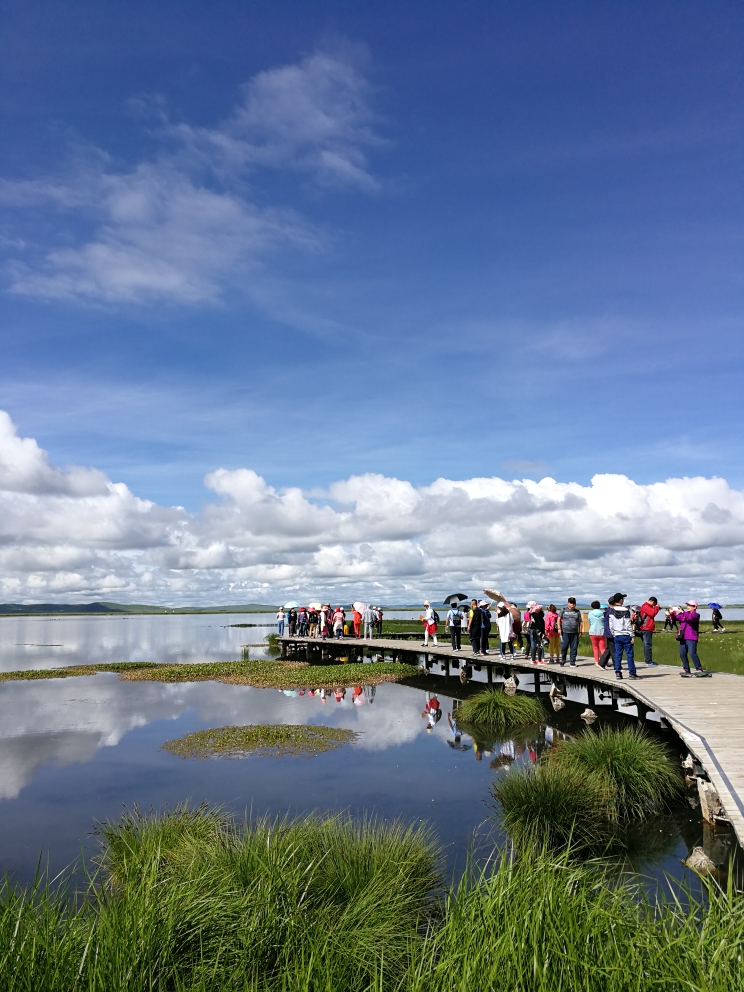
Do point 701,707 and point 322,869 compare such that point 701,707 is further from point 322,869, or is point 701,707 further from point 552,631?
point 322,869

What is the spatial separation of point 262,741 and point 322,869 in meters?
11.7

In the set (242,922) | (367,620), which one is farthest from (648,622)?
(367,620)

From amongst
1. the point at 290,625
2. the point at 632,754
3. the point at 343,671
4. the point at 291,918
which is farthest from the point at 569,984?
the point at 290,625

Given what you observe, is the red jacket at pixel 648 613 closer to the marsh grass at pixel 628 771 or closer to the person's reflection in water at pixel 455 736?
the person's reflection in water at pixel 455 736

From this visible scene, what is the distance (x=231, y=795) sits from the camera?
44.9 feet

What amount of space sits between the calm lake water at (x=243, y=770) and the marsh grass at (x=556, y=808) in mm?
663

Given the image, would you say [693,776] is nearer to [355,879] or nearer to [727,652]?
[355,879]

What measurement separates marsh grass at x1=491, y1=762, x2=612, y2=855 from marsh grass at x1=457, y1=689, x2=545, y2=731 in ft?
28.2

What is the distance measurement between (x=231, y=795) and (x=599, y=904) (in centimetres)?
1038

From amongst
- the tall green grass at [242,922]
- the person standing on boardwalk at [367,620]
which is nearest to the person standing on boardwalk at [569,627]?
the tall green grass at [242,922]

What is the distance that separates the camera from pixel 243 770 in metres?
15.8

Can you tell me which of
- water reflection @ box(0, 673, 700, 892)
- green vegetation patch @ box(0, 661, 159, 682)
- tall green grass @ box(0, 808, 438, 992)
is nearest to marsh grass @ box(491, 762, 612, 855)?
water reflection @ box(0, 673, 700, 892)

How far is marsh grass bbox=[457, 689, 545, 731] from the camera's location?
66.7 ft

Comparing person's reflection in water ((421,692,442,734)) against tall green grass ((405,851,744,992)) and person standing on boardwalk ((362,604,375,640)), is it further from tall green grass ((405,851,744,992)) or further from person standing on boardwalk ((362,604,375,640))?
person standing on boardwalk ((362,604,375,640))
